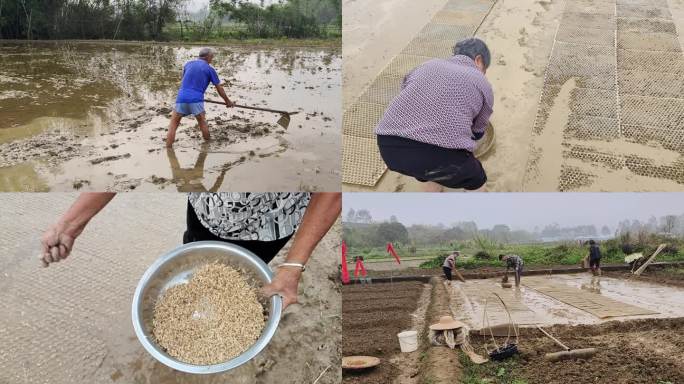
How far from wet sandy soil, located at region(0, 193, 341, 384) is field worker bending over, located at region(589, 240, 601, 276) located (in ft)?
8.65

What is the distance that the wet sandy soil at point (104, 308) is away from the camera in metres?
2.18

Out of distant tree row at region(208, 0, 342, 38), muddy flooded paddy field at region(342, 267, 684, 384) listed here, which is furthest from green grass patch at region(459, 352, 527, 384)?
distant tree row at region(208, 0, 342, 38)

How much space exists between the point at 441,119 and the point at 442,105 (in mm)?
66

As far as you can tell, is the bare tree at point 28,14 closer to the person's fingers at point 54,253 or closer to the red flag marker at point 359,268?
the red flag marker at point 359,268

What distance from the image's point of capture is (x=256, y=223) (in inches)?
84.7

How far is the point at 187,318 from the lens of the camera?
1979 millimetres

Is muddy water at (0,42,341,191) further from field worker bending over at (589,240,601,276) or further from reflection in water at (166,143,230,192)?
field worker bending over at (589,240,601,276)

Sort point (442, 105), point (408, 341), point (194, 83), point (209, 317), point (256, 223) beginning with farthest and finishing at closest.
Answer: point (194, 83) → point (408, 341) → point (442, 105) → point (256, 223) → point (209, 317)

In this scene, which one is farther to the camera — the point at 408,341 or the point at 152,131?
the point at 152,131

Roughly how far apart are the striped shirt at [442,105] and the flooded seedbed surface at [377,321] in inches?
46.1

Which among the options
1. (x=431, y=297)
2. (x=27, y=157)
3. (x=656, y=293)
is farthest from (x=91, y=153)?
(x=656, y=293)

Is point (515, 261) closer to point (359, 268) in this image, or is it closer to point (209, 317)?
point (359, 268)

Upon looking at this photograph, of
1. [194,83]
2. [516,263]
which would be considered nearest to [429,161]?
[194,83]

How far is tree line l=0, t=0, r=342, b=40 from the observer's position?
A: 9133 millimetres
